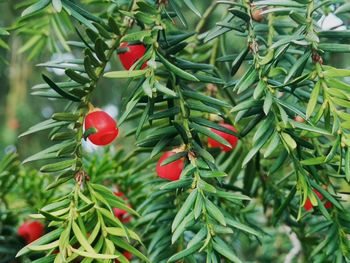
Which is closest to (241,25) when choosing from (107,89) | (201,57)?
(201,57)

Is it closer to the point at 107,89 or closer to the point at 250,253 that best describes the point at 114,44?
the point at 250,253

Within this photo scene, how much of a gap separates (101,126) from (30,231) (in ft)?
1.13

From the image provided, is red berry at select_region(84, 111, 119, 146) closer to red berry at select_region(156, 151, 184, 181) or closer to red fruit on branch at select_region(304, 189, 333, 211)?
red berry at select_region(156, 151, 184, 181)

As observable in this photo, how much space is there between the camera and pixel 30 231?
90 centimetres

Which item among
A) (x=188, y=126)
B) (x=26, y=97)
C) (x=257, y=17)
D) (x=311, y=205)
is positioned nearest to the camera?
(x=188, y=126)

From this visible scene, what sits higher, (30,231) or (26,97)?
(30,231)

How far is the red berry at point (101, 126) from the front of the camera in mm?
633

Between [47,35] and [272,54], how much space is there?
0.58m

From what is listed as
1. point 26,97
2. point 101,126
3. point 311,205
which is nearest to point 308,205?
point 311,205

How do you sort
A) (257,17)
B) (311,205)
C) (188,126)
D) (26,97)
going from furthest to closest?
(26,97) → (257,17) → (311,205) → (188,126)

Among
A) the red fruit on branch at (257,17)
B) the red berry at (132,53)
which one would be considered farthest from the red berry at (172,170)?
the red fruit on branch at (257,17)

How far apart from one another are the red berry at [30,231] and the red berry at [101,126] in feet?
1.01

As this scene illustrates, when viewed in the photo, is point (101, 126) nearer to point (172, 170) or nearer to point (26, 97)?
point (172, 170)

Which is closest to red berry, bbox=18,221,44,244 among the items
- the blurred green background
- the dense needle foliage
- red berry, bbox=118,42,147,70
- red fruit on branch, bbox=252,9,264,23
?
the dense needle foliage
